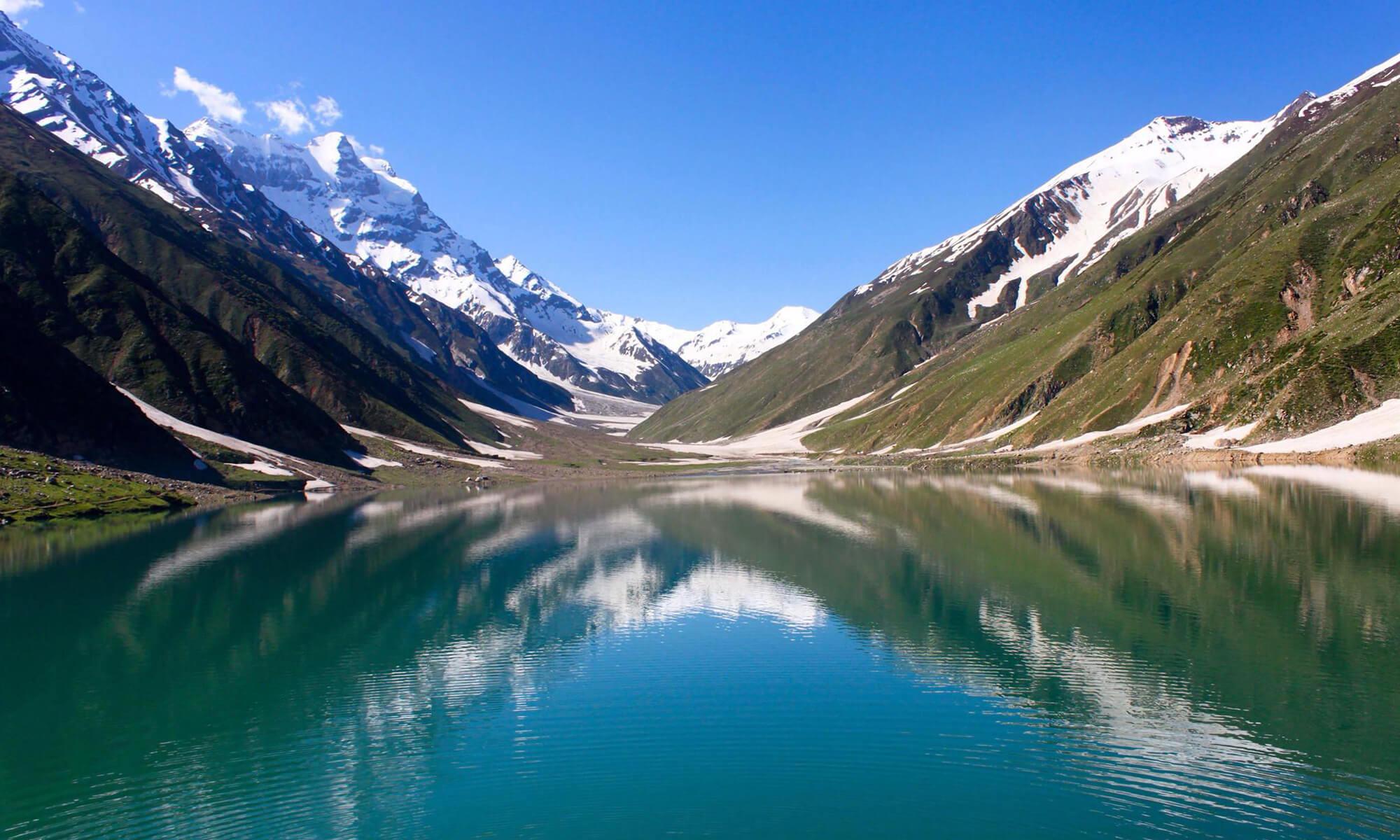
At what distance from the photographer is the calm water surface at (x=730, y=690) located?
16891mm

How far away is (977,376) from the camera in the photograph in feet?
632

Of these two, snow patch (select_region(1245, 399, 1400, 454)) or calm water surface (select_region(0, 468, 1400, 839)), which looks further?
snow patch (select_region(1245, 399, 1400, 454))

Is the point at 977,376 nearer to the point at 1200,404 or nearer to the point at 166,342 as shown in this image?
the point at 1200,404

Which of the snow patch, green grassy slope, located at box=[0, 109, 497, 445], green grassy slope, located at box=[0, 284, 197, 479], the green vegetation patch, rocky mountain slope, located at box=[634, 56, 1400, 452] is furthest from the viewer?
green grassy slope, located at box=[0, 109, 497, 445]

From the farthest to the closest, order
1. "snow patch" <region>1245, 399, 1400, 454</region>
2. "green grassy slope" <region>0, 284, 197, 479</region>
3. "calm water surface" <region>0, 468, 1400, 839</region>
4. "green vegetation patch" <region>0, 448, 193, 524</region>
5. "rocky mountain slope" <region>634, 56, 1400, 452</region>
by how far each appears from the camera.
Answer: "rocky mountain slope" <region>634, 56, 1400, 452</region> < "snow patch" <region>1245, 399, 1400, 454</region> < "green grassy slope" <region>0, 284, 197, 479</region> < "green vegetation patch" <region>0, 448, 193, 524</region> < "calm water surface" <region>0, 468, 1400, 839</region>

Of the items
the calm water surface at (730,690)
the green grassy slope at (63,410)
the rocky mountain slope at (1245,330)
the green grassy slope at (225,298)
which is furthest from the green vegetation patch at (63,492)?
the rocky mountain slope at (1245,330)

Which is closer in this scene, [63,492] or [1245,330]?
[63,492]

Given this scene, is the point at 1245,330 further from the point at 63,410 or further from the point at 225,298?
the point at 225,298

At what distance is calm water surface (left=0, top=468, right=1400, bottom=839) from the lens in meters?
16.9

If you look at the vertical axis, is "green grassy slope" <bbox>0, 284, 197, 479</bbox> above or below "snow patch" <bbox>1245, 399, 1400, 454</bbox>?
above

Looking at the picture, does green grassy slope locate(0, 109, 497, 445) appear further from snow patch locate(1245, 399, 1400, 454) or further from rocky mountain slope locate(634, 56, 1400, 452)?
snow patch locate(1245, 399, 1400, 454)

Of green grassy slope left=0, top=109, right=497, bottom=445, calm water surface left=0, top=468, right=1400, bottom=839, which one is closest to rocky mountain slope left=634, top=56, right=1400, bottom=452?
calm water surface left=0, top=468, right=1400, bottom=839

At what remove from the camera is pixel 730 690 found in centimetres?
2502

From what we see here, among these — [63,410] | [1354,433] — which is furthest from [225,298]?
[1354,433]
